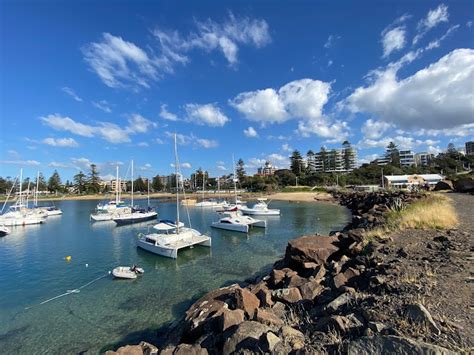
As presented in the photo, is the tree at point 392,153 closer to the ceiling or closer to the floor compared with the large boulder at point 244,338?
closer to the ceiling

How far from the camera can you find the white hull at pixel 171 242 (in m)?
24.1

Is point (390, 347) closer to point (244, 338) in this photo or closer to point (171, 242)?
point (244, 338)

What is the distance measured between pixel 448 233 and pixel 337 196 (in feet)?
253

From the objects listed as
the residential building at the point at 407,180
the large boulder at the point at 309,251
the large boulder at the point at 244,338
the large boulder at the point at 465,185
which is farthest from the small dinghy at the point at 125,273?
the residential building at the point at 407,180

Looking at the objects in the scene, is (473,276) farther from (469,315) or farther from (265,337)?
(265,337)

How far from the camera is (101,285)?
59.1 feet

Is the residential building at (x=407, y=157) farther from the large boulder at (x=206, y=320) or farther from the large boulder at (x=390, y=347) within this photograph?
the large boulder at (x=390, y=347)

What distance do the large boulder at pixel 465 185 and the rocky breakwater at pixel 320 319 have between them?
118 ft

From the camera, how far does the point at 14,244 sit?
33.7 m

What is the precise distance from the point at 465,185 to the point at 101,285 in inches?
1872

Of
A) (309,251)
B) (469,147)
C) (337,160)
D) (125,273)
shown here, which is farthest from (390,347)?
(469,147)

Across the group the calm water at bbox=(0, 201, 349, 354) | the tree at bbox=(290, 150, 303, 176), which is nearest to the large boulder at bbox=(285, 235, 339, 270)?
the calm water at bbox=(0, 201, 349, 354)

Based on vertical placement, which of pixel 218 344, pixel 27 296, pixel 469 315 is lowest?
pixel 27 296

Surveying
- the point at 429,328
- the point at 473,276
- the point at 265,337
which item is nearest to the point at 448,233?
the point at 473,276
